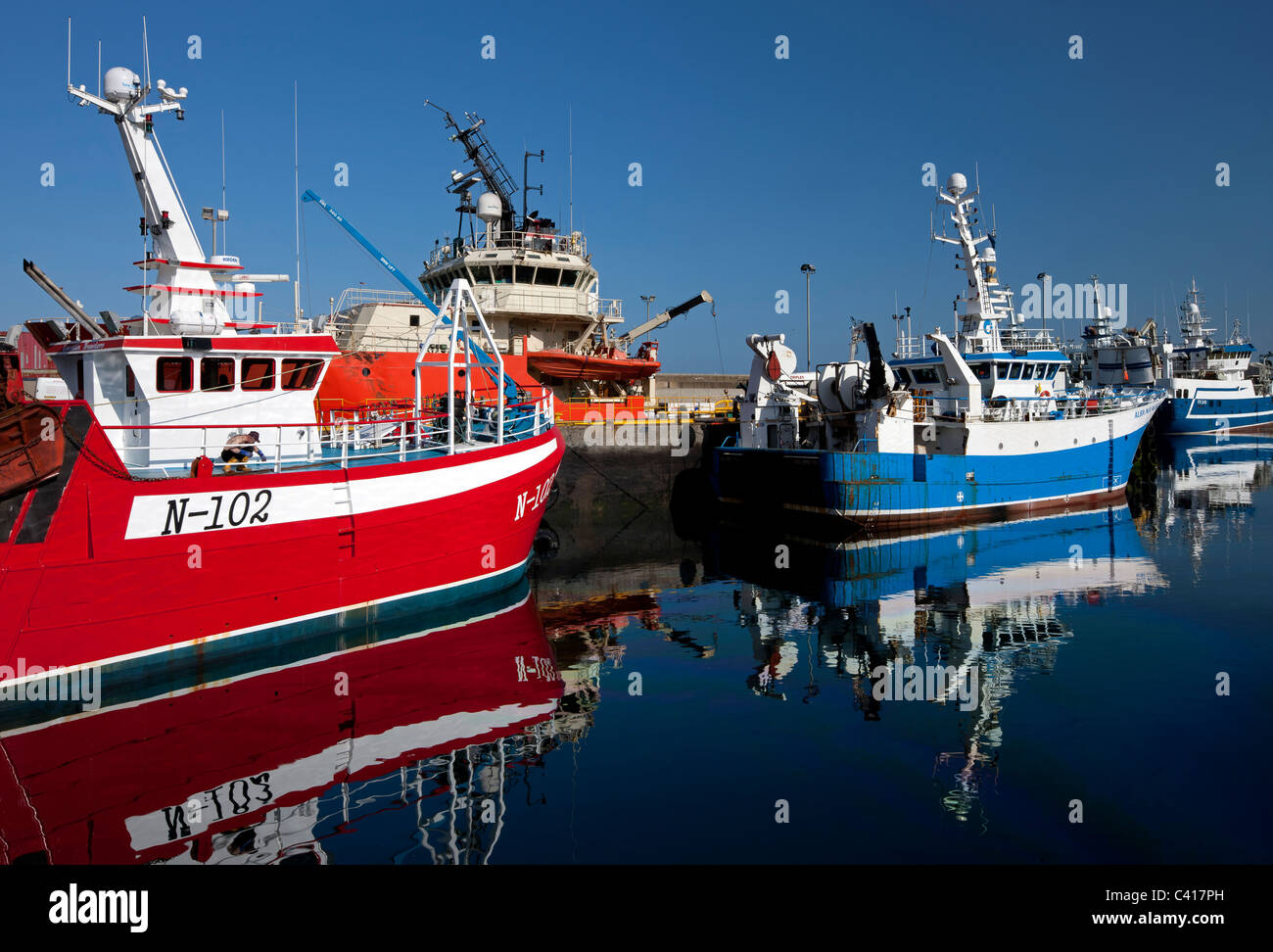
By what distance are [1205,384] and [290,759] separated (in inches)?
3228

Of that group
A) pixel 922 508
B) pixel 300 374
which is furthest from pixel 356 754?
pixel 922 508

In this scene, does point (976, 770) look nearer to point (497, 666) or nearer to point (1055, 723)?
point (1055, 723)

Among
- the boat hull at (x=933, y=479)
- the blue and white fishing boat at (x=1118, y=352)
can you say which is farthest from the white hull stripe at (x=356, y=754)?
the blue and white fishing boat at (x=1118, y=352)

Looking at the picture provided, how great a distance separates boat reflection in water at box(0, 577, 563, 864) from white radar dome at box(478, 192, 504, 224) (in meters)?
25.1

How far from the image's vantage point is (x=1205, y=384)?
2773 inches

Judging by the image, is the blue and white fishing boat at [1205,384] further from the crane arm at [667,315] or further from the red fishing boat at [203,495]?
the red fishing boat at [203,495]

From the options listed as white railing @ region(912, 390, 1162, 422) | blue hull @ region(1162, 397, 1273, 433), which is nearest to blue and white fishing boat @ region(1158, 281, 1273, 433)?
blue hull @ region(1162, 397, 1273, 433)

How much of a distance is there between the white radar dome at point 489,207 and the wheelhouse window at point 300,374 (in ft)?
68.1

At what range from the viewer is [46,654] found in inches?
432

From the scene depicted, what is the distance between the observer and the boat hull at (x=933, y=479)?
26.9m

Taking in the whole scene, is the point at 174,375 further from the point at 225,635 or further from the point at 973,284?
the point at 973,284
